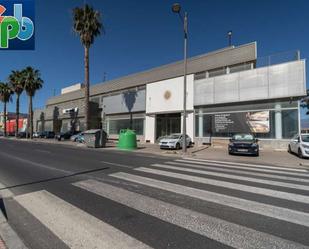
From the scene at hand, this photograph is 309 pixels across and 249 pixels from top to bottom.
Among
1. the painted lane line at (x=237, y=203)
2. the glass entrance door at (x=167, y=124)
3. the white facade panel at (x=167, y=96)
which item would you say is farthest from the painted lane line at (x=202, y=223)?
the glass entrance door at (x=167, y=124)

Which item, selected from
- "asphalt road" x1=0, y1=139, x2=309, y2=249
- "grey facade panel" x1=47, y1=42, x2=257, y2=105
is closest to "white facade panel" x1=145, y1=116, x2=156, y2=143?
"grey facade panel" x1=47, y1=42, x2=257, y2=105

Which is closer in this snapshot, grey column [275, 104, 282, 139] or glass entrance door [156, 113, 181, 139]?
grey column [275, 104, 282, 139]

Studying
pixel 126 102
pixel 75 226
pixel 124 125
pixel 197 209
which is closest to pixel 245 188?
pixel 197 209

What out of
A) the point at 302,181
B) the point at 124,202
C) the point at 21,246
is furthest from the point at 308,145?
the point at 21,246

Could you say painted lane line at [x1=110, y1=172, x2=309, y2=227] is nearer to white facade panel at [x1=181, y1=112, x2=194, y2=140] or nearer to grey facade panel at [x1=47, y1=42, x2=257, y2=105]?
white facade panel at [x1=181, y1=112, x2=194, y2=140]

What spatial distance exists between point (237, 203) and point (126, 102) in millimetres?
30491

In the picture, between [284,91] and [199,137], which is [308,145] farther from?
[199,137]

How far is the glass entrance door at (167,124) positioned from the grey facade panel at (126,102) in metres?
2.87

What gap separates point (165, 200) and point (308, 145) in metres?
12.8

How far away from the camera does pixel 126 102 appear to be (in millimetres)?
35062

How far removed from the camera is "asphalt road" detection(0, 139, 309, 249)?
3758 mm

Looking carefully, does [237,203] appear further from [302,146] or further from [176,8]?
[176,8]

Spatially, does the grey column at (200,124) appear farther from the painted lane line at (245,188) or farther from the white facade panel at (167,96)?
the painted lane line at (245,188)

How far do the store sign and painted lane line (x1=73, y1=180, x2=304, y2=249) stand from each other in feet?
60.6
